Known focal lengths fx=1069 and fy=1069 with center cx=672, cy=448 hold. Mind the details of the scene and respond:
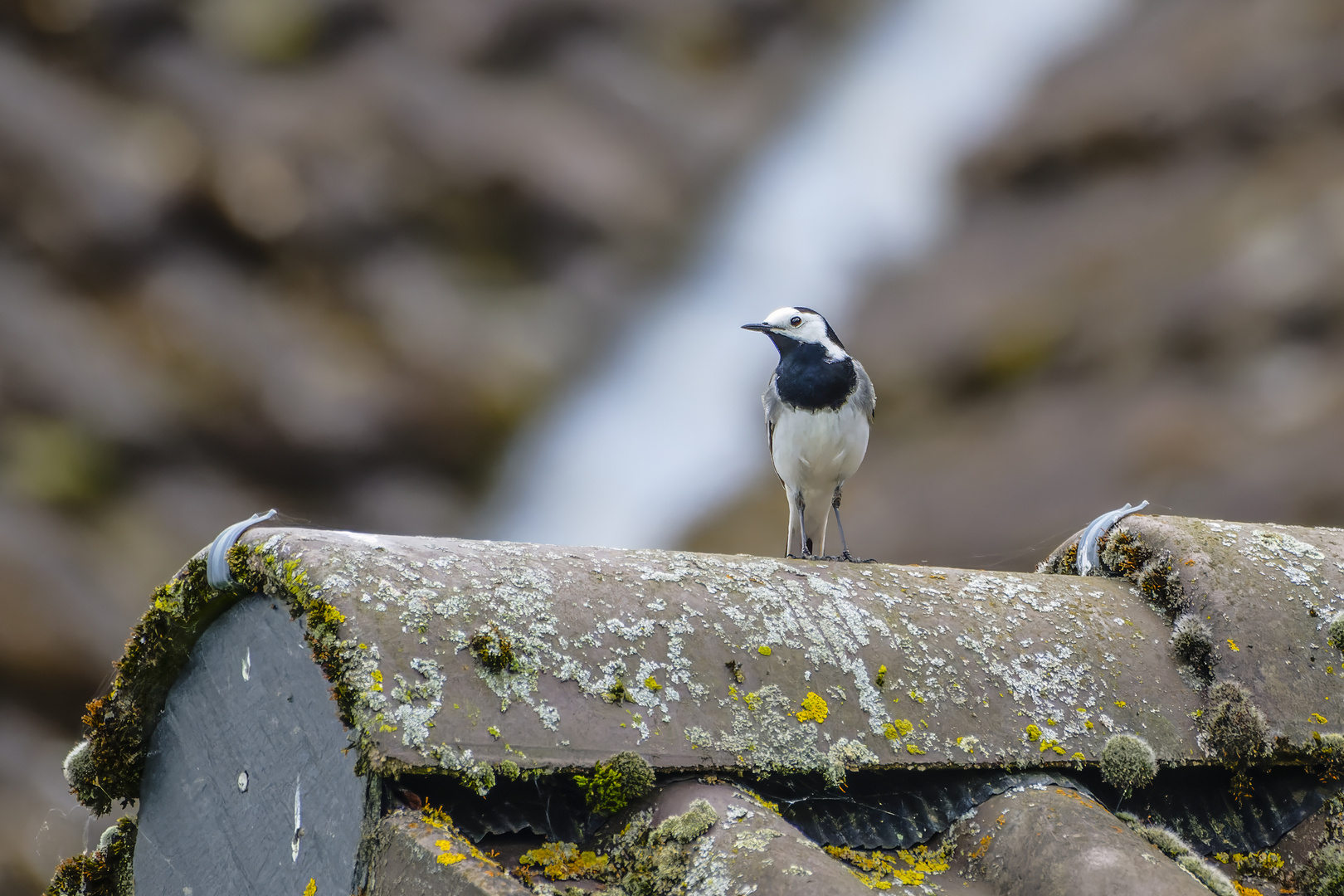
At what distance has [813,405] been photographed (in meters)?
5.03

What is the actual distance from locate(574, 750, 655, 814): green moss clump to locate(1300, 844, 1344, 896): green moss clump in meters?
1.54

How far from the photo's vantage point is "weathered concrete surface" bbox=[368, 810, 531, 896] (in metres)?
1.68

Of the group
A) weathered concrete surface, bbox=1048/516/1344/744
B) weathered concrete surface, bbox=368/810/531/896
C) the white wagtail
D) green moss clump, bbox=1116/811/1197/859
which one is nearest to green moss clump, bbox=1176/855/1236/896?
green moss clump, bbox=1116/811/1197/859

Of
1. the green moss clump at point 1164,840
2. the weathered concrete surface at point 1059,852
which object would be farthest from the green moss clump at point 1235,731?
the weathered concrete surface at point 1059,852

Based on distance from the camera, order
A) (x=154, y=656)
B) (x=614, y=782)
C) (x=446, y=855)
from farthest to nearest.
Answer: (x=154, y=656) < (x=614, y=782) < (x=446, y=855)

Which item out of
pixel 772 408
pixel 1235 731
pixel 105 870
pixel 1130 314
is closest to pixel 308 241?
pixel 1130 314

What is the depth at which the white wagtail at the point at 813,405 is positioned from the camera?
5039 mm

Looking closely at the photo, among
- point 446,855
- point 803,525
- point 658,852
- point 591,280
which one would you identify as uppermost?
point 591,280

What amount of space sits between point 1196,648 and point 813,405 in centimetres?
244

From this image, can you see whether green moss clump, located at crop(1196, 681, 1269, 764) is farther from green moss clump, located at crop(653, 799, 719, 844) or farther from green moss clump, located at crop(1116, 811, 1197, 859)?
green moss clump, located at crop(653, 799, 719, 844)

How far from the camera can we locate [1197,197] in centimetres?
1816

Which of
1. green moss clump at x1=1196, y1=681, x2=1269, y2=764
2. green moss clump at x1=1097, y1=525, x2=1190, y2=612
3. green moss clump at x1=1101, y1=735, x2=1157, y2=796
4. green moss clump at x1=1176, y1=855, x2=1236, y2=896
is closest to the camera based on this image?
green moss clump at x1=1176, y1=855, x2=1236, y2=896

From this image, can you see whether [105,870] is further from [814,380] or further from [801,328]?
[801,328]

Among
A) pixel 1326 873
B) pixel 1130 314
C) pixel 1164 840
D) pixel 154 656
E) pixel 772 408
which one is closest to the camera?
pixel 1164 840
